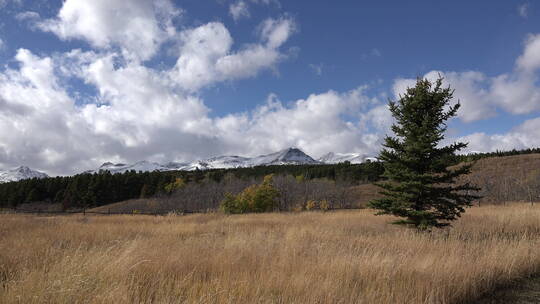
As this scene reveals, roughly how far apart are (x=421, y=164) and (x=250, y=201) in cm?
3461

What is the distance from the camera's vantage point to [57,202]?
333 feet

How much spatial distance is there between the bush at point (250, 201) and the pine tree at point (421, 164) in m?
29.6

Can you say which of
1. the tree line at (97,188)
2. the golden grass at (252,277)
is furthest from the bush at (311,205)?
the golden grass at (252,277)

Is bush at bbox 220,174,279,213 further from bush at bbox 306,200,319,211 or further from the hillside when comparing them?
the hillside

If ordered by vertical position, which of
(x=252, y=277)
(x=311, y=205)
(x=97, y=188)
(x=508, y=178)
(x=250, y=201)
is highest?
(x=508, y=178)

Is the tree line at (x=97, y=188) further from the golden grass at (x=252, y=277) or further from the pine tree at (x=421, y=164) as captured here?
the golden grass at (x=252, y=277)

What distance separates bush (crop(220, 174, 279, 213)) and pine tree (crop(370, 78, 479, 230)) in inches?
1163

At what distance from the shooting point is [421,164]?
32.0 ft

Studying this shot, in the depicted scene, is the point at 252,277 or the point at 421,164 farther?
the point at 421,164

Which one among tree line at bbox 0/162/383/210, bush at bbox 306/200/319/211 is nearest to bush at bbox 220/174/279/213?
bush at bbox 306/200/319/211

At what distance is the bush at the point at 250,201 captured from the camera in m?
38.4

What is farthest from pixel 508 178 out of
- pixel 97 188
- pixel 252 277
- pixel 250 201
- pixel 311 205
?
pixel 97 188

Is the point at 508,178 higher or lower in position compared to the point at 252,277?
higher

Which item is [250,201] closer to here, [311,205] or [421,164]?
[311,205]
